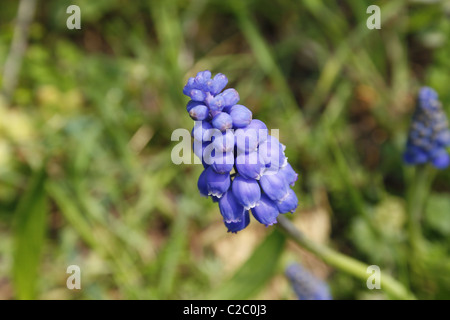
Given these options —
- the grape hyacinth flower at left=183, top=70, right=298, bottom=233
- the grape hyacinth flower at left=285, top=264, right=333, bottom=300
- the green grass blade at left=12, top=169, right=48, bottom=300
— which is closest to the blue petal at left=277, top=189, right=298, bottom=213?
the grape hyacinth flower at left=183, top=70, right=298, bottom=233

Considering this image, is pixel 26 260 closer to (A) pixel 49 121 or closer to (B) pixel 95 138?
(B) pixel 95 138

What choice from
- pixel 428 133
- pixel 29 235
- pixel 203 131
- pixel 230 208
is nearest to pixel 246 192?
pixel 230 208

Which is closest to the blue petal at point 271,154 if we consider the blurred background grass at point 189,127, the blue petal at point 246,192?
the blue petal at point 246,192

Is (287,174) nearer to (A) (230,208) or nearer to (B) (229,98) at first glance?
(A) (230,208)

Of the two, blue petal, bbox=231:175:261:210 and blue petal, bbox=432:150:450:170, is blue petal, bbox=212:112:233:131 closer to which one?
blue petal, bbox=231:175:261:210
